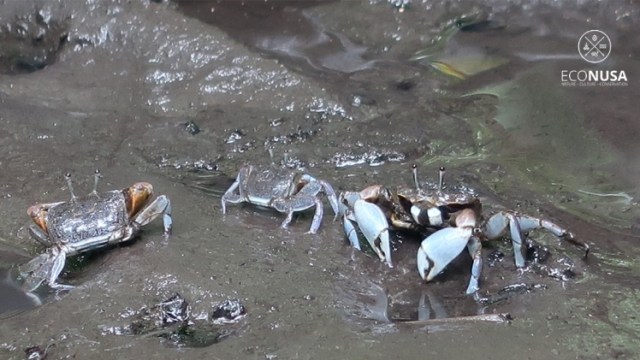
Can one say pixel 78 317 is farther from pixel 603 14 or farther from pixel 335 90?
pixel 603 14

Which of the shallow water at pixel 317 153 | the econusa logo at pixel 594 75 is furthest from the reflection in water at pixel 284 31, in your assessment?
the econusa logo at pixel 594 75

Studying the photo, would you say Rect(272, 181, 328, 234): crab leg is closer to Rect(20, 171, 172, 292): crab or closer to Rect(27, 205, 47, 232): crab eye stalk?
Rect(20, 171, 172, 292): crab

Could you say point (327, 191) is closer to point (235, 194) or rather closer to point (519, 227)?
point (235, 194)

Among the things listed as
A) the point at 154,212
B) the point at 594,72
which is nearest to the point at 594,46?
the point at 594,72

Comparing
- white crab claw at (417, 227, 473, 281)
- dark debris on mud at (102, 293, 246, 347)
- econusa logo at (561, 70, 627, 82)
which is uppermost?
econusa logo at (561, 70, 627, 82)

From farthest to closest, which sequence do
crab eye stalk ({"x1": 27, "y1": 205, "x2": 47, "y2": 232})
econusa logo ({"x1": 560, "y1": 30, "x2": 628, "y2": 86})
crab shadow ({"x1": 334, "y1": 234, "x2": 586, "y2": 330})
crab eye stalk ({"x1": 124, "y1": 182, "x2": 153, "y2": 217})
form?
1. econusa logo ({"x1": 560, "y1": 30, "x2": 628, "y2": 86})
2. crab eye stalk ({"x1": 124, "y1": 182, "x2": 153, "y2": 217})
3. crab eye stalk ({"x1": 27, "y1": 205, "x2": 47, "y2": 232})
4. crab shadow ({"x1": 334, "y1": 234, "x2": 586, "y2": 330})

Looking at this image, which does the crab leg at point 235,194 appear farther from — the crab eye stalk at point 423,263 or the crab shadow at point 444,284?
the crab eye stalk at point 423,263

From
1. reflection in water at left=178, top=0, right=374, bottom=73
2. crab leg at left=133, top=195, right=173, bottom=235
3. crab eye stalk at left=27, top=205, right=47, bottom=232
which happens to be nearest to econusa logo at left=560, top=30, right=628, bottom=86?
reflection in water at left=178, top=0, right=374, bottom=73
